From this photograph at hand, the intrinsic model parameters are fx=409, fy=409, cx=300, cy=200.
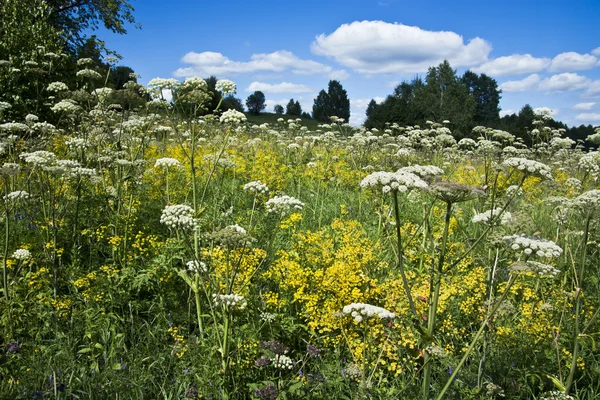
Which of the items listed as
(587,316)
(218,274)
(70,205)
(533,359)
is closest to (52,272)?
(70,205)

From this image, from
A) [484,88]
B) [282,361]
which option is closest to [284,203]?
[282,361]

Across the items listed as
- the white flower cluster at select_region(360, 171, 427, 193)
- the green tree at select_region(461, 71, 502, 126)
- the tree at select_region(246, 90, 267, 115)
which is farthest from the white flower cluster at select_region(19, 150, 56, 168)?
the tree at select_region(246, 90, 267, 115)

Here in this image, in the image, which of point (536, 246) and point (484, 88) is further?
point (484, 88)

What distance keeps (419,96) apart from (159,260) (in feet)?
304

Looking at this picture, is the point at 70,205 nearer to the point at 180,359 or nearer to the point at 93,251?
the point at 93,251

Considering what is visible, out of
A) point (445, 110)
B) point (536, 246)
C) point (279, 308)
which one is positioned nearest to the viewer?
point (536, 246)

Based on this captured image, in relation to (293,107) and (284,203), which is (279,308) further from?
(293,107)

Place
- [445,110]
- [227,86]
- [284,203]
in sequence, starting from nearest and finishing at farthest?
1. [284,203]
2. [227,86]
3. [445,110]

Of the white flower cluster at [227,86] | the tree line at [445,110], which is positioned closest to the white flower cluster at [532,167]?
the white flower cluster at [227,86]

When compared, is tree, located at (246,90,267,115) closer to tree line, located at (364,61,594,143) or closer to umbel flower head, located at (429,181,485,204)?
tree line, located at (364,61,594,143)

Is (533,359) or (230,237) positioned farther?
(533,359)

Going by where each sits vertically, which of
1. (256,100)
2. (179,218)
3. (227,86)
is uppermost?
(256,100)

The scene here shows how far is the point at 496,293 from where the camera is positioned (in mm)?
4895

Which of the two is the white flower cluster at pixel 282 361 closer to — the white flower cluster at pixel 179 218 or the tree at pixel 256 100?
the white flower cluster at pixel 179 218
